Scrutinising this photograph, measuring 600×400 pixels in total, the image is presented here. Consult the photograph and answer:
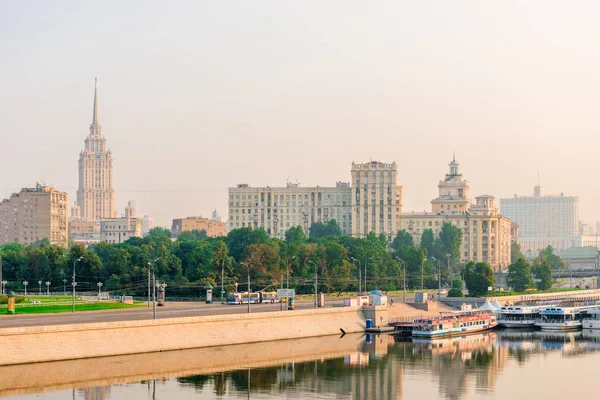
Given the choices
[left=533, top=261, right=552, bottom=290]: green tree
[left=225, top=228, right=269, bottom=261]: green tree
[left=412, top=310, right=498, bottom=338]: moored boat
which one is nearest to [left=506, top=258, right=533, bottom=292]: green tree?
[left=533, top=261, right=552, bottom=290]: green tree

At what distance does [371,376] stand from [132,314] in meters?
26.8

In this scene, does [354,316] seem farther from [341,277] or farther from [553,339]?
[341,277]

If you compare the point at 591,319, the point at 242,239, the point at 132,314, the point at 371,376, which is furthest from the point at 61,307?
the point at 242,239

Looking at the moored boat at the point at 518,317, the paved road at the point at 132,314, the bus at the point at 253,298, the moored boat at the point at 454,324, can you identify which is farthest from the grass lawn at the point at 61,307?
the moored boat at the point at 518,317

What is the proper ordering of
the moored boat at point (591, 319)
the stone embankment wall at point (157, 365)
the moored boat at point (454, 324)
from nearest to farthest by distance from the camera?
the stone embankment wall at point (157, 365), the moored boat at point (454, 324), the moored boat at point (591, 319)

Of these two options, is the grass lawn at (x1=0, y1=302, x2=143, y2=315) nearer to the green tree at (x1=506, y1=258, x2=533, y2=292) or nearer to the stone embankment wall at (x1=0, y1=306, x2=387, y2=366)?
the stone embankment wall at (x1=0, y1=306, x2=387, y2=366)

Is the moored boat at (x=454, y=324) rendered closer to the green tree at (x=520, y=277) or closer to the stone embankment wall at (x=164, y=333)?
the stone embankment wall at (x=164, y=333)

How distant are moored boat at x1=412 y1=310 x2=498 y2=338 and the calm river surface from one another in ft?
19.2

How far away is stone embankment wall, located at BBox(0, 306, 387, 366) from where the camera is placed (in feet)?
242

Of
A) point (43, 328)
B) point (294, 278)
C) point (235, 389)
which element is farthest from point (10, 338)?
point (294, 278)

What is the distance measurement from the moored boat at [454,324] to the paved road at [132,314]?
1246 cm

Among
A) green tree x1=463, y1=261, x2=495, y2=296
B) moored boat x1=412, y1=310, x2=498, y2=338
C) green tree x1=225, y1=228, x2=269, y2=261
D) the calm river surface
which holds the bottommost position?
the calm river surface

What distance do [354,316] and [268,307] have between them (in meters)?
9.81

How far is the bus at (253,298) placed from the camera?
374ft
